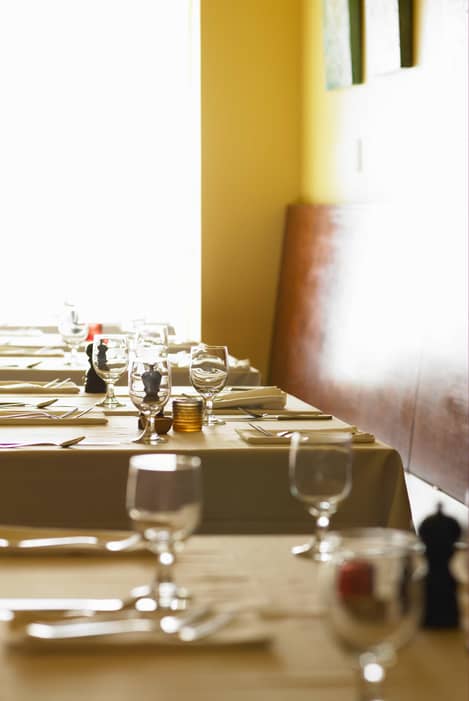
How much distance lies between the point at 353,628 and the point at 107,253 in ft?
19.2

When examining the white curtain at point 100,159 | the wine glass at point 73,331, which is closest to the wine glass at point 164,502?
the wine glass at point 73,331

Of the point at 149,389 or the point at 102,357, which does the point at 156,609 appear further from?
the point at 102,357

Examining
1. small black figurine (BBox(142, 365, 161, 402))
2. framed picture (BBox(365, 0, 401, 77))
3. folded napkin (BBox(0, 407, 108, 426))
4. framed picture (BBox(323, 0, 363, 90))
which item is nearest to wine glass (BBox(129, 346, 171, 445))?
small black figurine (BBox(142, 365, 161, 402))

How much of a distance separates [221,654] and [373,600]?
0.94 ft

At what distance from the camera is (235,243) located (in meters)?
6.62

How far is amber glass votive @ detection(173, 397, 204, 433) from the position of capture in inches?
96.7

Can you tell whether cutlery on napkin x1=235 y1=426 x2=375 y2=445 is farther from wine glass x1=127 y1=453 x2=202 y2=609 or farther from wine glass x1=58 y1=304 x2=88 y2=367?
wine glass x1=58 y1=304 x2=88 y2=367

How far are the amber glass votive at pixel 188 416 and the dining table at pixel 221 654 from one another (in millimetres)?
1108

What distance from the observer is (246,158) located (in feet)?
21.6

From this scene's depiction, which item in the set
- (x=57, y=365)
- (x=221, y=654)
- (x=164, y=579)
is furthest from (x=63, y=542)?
(x=57, y=365)

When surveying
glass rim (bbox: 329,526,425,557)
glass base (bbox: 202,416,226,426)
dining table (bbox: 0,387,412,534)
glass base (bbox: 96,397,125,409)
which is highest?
glass rim (bbox: 329,526,425,557)

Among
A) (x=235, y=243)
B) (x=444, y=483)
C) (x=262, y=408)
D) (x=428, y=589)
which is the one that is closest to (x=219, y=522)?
(x=262, y=408)

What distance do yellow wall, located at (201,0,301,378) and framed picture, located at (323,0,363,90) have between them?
32.6 inches

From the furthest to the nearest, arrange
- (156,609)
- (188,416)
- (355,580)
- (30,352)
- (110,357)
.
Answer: (30,352) < (110,357) < (188,416) < (156,609) < (355,580)
